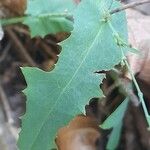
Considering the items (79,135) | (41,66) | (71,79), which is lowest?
(79,135)

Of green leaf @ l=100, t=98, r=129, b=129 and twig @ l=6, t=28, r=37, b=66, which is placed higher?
twig @ l=6, t=28, r=37, b=66

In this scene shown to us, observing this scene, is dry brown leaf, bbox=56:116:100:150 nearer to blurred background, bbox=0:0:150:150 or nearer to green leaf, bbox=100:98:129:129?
blurred background, bbox=0:0:150:150

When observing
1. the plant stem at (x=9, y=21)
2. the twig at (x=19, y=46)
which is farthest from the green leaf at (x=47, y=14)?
the twig at (x=19, y=46)

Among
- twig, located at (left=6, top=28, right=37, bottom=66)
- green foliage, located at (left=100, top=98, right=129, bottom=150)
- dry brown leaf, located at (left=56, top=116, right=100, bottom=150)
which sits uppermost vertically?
twig, located at (left=6, top=28, right=37, bottom=66)

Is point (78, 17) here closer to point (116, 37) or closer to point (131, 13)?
point (116, 37)

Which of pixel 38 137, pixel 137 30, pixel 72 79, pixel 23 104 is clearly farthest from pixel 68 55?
pixel 23 104

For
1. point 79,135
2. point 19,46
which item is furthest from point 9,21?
point 79,135

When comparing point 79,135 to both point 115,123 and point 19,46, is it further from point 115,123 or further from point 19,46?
point 19,46

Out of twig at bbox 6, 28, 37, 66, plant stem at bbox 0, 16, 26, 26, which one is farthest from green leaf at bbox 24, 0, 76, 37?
twig at bbox 6, 28, 37, 66
